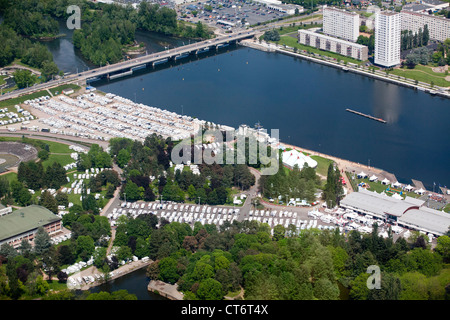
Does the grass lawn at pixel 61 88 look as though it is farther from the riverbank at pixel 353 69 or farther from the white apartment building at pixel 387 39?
the white apartment building at pixel 387 39

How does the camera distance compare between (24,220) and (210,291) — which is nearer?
(210,291)

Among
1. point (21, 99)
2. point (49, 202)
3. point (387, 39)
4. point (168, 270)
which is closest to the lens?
point (168, 270)

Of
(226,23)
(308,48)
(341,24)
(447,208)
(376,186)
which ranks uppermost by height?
(341,24)

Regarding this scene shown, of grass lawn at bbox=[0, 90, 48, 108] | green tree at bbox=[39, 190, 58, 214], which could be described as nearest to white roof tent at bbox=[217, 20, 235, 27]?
grass lawn at bbox=[0, 90, 48, 108]

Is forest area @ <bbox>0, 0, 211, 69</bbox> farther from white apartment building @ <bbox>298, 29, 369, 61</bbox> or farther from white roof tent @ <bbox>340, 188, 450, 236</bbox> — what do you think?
white roof tent @ <bbox>340, 188, 450, 236</bbox>

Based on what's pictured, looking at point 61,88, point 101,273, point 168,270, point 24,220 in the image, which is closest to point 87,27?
point 61,88

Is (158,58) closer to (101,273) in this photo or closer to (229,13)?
(229,13)
